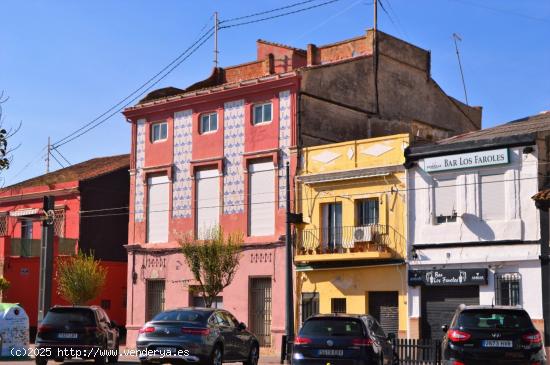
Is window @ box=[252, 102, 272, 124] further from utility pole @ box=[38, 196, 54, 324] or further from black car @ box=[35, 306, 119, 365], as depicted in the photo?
black car @ box=[35, 306, 119, 365]

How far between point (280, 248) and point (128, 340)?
938 centimetres

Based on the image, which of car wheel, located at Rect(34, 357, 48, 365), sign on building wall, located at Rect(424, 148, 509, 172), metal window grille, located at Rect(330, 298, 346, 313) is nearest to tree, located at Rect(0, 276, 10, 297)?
metal window grille, located at Rect(330, 298, 346, 313)

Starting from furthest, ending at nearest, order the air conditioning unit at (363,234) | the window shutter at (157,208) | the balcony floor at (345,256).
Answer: the window shutter at (157,208) < the air conditioning unit at (363,234) < the balcony floor at (345,256)

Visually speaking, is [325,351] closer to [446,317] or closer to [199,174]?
[446,317]

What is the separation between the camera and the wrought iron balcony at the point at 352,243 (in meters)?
31.0

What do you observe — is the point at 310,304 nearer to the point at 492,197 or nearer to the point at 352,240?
the point at 352,240

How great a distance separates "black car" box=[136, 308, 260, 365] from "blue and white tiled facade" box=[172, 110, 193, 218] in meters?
16.3

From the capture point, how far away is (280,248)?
34281mm

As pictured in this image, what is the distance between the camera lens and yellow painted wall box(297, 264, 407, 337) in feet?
101

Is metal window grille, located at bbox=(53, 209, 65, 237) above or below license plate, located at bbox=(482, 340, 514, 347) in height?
above

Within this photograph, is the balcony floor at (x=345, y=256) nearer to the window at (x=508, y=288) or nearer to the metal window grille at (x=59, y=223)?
the window at (x=508, y=288)

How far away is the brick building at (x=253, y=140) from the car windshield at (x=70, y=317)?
12.1 meters

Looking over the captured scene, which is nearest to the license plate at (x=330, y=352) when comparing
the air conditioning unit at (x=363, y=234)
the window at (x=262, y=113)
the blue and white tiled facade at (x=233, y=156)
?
the air conditioning unit at (x=363, y=234)

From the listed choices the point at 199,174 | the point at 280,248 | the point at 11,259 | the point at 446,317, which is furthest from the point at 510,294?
the point at 11,259
